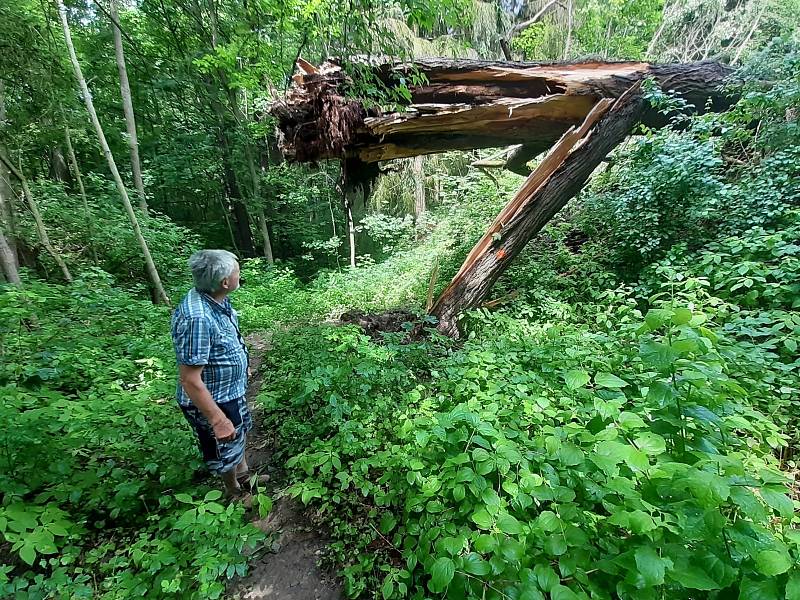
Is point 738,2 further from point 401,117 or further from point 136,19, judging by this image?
point 136,19

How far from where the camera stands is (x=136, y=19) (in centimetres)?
968

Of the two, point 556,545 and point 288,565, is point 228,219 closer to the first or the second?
point 288,565

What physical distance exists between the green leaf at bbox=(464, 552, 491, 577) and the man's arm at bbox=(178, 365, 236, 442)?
1589 mm

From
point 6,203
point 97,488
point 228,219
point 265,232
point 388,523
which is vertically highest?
point 6,203

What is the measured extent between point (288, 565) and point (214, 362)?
127cm

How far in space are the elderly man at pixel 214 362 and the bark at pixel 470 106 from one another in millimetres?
2881

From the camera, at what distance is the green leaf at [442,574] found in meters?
Result: 1.25

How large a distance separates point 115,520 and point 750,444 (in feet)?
13.4

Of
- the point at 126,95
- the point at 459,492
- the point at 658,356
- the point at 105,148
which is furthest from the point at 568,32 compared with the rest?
the point at 459,492

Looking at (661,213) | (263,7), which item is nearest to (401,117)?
(263,7)

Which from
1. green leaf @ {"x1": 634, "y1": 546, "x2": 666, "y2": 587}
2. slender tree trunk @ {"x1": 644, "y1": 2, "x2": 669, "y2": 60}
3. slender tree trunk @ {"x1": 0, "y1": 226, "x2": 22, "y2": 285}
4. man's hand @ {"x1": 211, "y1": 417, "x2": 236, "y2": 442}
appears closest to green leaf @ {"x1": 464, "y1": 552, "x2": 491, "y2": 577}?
green leaf @ {"x1": 634, "y1": 546, "x2": 666, "y2": 587}

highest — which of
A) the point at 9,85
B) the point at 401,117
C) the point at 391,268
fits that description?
the point at 9,85

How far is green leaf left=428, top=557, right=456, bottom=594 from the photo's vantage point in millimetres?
1252

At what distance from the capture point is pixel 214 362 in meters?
2.24
